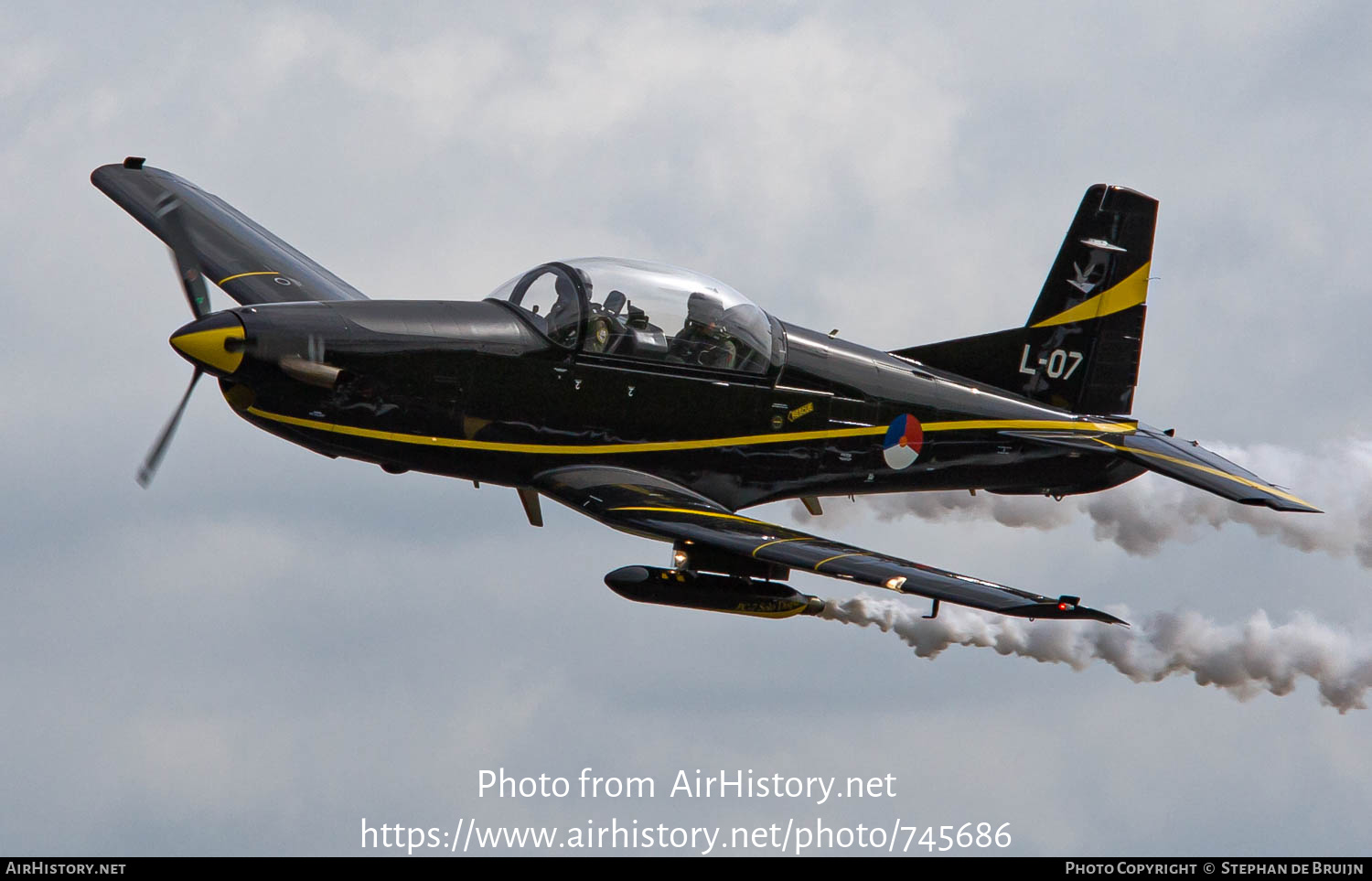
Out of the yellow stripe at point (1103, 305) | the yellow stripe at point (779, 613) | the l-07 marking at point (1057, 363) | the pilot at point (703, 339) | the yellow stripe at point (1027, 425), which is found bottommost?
the yellow stripe at point (779, 613)

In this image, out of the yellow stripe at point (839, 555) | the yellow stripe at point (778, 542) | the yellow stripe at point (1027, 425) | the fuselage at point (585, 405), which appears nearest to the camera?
the yellow stripe at point (839, 555)

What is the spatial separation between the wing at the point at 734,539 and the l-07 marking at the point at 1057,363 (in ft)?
14.4

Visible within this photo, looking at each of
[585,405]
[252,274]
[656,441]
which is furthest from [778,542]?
[252,274]

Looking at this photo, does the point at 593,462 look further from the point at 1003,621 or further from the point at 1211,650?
the point at 1211,650

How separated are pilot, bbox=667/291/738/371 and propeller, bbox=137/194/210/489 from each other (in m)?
4.86

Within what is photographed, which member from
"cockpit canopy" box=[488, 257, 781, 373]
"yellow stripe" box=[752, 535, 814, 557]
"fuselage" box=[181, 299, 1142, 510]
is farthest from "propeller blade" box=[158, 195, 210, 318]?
"yellow stripe" box=[752, 535, 814, 557]

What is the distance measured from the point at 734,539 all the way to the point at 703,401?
2119 millimetres

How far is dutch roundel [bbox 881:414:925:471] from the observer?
2064 centimetres

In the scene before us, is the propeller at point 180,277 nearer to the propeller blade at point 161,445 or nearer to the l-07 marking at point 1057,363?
the propeller blade at point 161,445

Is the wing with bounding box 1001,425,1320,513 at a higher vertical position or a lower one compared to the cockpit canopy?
lower

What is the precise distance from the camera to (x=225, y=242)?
2344cm

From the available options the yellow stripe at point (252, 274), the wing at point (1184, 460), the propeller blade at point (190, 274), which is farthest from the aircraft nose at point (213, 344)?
the wing at point (1184, 460)

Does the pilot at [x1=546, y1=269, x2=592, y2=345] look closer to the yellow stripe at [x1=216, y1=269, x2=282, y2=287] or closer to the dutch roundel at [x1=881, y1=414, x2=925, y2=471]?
the dutch roundel at [x1=881, y1=414, x2=925, y2=471]

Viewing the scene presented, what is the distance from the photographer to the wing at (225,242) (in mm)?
22375
